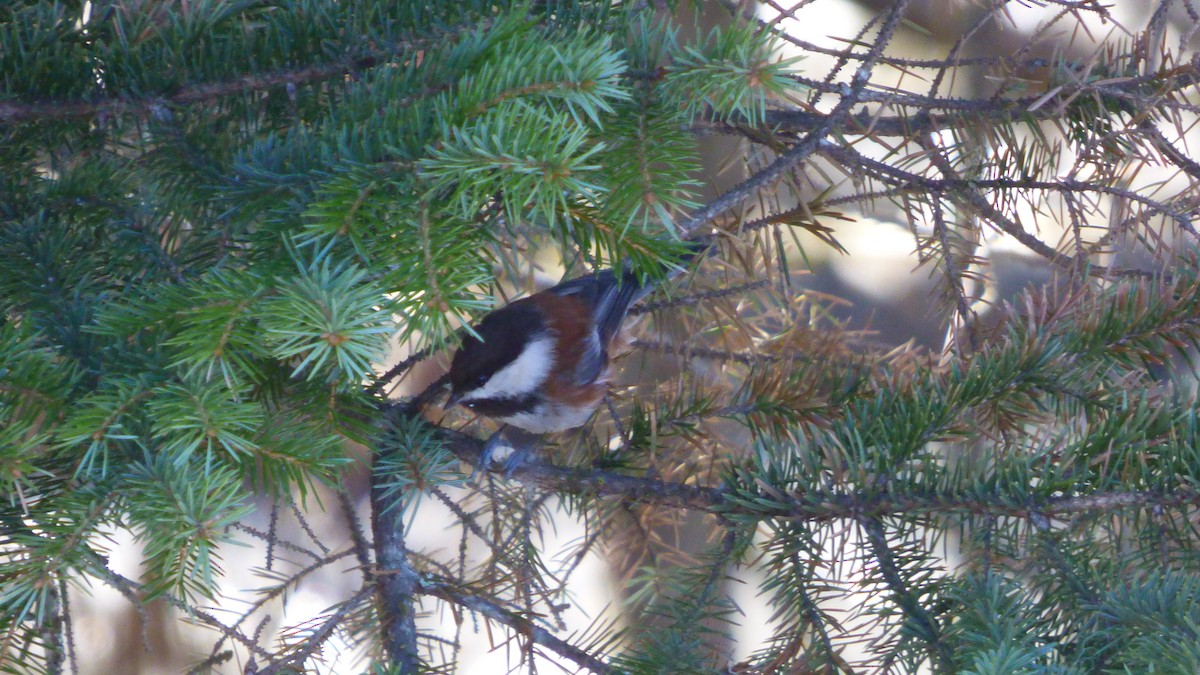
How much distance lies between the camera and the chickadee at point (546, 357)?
1.51m

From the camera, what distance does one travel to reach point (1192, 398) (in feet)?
3.14

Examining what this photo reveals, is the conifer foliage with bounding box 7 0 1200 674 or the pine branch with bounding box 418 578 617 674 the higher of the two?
the conifer foliage with bounding box 7 0 1200 674

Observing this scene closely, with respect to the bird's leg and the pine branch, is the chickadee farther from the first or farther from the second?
the pine branch

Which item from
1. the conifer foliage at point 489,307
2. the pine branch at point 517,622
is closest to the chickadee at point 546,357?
the conifer foliage at point 489,307

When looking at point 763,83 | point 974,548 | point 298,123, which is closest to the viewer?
point 763,83

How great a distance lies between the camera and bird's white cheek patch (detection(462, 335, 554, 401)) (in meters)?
1.54

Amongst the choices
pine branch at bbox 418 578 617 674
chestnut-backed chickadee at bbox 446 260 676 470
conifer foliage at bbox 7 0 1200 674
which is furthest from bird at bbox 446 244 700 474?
pine branch at bbox 418 578 617 674

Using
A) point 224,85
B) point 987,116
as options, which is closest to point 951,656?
point 987,116

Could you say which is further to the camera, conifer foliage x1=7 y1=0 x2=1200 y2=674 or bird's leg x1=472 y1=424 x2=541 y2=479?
bird's leg x1=472 y1=424 x2=541 y2=479

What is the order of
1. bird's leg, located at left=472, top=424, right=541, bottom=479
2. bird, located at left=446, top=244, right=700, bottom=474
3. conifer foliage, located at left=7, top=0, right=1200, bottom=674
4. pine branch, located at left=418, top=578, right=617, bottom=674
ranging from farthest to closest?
bird, located at left=446, top=244, right=700, bottom=474 < bird's leg, located at left=472, top=424, right=541, bottom=479 < pine branch, located at left=418, top=578, right=617, bottom=674 < conifer foliage, located at left=7, top=0, right=1200, bottom=674

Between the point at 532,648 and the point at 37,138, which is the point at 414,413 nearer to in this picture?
the point at 532,648

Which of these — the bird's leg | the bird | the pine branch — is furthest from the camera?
the bird

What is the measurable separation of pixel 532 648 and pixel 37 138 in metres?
0.89

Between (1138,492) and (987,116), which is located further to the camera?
(987,116)
